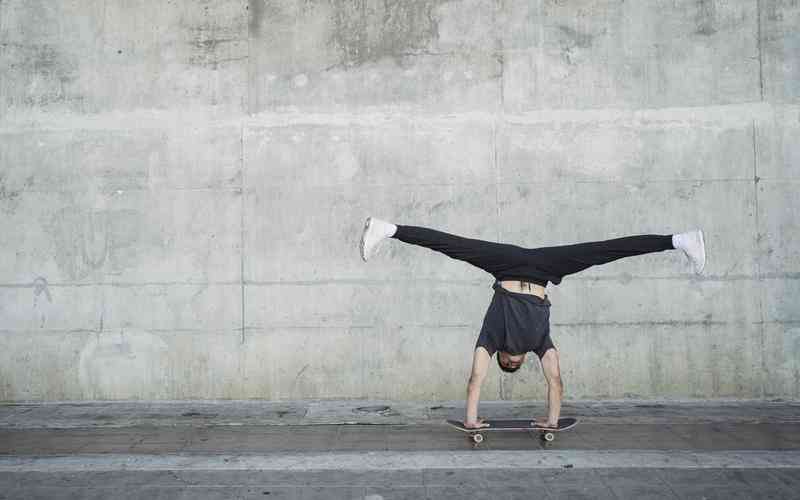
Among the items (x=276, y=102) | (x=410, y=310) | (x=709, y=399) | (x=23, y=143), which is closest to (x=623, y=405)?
(x=709, y=399)

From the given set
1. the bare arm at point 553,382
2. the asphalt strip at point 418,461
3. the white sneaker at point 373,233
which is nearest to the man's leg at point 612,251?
the bare arm at point 553,382

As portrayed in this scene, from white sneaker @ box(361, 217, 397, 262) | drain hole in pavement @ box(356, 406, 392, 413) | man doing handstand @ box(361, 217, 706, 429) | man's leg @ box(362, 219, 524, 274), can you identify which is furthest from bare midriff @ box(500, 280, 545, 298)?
drain hole in pavement @ box(356, 406, 392, 413)

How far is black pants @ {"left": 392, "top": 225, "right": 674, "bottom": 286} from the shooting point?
216 inches

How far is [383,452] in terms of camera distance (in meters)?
5.27

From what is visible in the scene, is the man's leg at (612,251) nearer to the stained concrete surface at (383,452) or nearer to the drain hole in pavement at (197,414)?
the stained concrete surface at (383,452)

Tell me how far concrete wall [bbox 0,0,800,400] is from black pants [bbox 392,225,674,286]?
1.73m

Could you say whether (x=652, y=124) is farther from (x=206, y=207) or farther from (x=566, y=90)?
(x=206, y=207)

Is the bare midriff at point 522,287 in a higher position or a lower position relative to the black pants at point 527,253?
lower

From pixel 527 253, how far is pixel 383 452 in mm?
2050

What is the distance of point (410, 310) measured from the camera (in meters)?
7.28

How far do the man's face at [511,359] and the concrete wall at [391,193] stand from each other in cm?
162

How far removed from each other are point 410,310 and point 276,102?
281 centimetres

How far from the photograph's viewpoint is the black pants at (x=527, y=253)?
548 centimetres

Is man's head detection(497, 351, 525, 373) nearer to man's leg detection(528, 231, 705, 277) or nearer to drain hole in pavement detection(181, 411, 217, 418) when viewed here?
man's leg detection(528, 231, 705, 277)
